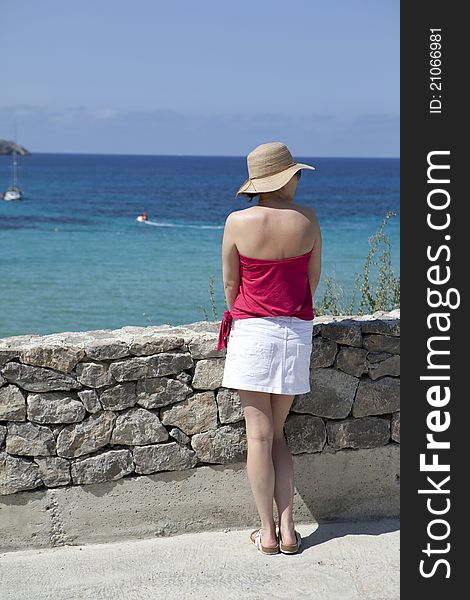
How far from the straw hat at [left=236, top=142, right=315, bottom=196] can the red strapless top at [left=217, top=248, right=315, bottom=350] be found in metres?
0.33

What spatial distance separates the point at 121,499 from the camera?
4520 millimetres

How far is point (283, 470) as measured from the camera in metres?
4.48

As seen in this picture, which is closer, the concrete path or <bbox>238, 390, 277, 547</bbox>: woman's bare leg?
the concrete path

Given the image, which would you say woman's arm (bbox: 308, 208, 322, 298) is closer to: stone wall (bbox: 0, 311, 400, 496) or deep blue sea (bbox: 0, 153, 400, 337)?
stone wall (bbox: 0, 311, 400, 496)

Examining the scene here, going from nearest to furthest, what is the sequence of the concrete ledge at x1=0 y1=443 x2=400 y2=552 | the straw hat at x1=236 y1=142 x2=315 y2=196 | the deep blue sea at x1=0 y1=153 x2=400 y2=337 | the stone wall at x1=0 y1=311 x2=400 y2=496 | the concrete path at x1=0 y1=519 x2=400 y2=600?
the concrete path at x1=0 y1=519 x2=400 y2=600, the straw hat at x1=236 y1=142 x2=315 y2=196, the stone wall at x1=0 y1=311 x2=400 y2=496, the concrete ledge at x1=0 y1=443 x2=400 y2=552, the deep blue sea at x1=0 y1=153 x2=400 y2=337

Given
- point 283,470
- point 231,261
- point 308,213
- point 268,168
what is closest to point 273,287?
point 231,261

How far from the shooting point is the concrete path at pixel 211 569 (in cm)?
401

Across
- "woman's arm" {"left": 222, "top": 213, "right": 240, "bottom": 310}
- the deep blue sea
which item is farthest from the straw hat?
the deep blue sea

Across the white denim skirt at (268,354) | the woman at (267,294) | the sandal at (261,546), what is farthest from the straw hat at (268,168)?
the sandal at (261,546)

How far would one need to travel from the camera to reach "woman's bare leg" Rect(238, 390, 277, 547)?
14.2ft

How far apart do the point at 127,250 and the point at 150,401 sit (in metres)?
27.5

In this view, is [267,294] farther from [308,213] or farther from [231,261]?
[308,213]

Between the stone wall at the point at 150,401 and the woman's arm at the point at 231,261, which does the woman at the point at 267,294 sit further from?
the stone wall at the point at 150,401

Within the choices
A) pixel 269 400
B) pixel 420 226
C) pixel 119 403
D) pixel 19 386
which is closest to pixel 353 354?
pixel 269 400
